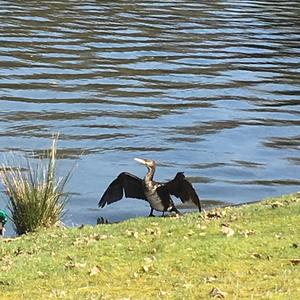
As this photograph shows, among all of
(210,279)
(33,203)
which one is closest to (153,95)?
(33,203)

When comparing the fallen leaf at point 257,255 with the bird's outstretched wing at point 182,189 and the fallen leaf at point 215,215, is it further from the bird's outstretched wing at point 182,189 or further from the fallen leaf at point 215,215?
the bird's outstretched wing at point 182,189

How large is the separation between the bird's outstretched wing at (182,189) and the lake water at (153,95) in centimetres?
285

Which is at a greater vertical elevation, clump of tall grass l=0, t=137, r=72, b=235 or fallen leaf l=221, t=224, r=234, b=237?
fallen leaf l=221, t=224, r=234, b=237

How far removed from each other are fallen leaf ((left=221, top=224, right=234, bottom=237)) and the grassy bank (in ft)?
0.04

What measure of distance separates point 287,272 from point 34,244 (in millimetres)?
3261

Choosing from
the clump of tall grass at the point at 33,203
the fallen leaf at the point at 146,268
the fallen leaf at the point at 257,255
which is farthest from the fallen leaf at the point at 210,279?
the clump of tall grass at the point at 33,203

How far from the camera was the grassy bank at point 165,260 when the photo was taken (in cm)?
750

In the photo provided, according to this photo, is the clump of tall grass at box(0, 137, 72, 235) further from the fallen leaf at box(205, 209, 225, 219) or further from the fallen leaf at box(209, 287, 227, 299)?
the fallen leaf at box(209, 287, 227, 299)

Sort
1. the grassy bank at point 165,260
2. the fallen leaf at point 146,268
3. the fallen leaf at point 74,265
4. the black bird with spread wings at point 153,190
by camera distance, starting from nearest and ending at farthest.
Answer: the grassy bank at point 165,260 < the fallen leaf at point 146,268 < the fallen leaf at point 74,265 < the black bird with spread wings at point 153,190

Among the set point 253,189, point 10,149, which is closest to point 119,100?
point 10,149

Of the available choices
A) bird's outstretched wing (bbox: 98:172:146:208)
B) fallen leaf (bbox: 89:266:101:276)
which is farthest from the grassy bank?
bird's outstretched wing (bbox: 98:172:146:208)

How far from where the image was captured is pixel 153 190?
1210cm

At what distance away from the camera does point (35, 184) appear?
11.9 metres

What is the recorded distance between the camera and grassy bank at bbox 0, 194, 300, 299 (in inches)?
295
